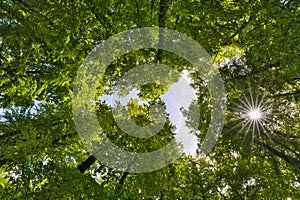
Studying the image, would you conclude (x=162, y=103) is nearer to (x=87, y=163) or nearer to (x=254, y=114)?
(x=254, y=114)

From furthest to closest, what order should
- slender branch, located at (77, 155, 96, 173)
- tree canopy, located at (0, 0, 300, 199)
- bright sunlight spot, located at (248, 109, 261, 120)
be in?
slender branch, located at (77, 155, 96, 173) < bright sunlight spot, located at (248, 109, 261, 120) < tree canopy, located at (0, 0, 300, 199)

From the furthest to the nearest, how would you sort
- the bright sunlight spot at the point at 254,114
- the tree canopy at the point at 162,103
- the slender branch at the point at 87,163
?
the slender branch at the point at 87,163 < the bright sunlight spot at the point at 254,114 < the tree canopy at the point at 162,103

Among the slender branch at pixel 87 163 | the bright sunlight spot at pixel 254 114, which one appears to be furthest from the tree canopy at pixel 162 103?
the slender branch at pixel 87 163

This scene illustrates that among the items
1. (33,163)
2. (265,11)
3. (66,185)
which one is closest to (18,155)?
(33,163)

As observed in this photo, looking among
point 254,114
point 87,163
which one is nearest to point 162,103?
point 254,114

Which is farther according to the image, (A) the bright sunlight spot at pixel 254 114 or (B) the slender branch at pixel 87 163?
(B) the slender branch at pixel 87 163

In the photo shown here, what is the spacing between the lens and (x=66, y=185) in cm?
630

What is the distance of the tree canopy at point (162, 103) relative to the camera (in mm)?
6582

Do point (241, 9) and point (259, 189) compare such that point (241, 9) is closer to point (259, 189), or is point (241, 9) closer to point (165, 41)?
point (165, 41)

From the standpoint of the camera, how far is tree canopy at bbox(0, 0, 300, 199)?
6582 mm

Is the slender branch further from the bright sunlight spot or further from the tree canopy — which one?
the bright sunlight spot

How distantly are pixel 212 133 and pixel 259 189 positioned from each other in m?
1.71

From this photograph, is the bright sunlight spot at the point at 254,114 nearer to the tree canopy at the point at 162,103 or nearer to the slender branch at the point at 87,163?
the tree canopy at the point at 162,103

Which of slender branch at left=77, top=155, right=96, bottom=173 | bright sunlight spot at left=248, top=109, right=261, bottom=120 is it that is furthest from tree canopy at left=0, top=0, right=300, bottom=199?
slender branch at left=77, top=155, right=96, bottom=173
